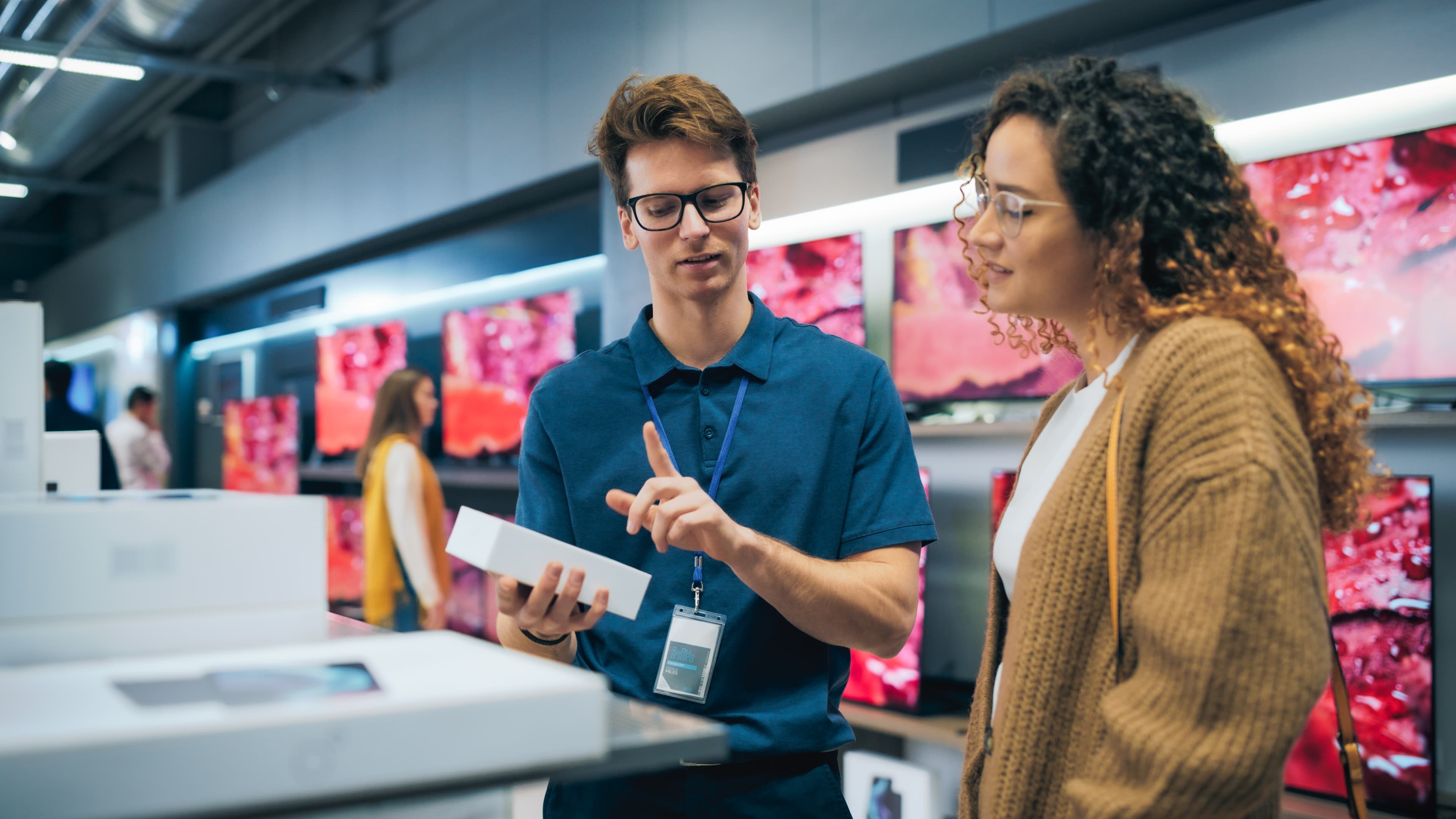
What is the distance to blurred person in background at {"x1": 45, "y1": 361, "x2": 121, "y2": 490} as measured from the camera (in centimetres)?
394

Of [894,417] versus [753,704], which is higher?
[894,417]

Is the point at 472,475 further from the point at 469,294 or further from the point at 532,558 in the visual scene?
the point at 532,558

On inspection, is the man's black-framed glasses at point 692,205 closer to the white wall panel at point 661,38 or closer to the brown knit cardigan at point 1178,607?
the brown knit cardigan at point 1178,607

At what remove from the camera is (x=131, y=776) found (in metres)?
0.60

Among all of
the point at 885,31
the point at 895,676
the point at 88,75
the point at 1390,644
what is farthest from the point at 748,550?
the point at 88,75

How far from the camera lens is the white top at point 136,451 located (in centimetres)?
752

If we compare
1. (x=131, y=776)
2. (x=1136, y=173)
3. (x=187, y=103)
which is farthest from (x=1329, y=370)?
(x=187, y=103)

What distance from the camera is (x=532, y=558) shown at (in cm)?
103

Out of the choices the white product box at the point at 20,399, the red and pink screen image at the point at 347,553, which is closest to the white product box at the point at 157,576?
the white product box at the point at 20,399

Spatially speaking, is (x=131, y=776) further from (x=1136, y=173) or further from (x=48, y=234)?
(x=48, y=234)

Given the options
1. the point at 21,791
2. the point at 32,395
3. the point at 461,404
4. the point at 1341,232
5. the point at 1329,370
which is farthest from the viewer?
the point at 461,404

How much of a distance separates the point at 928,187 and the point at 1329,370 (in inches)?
94.6

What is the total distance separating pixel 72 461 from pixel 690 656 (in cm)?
171

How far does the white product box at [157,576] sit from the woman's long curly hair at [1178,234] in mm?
847
